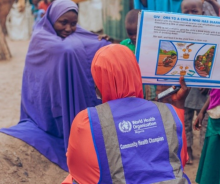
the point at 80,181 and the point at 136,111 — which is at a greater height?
the point at 136,111

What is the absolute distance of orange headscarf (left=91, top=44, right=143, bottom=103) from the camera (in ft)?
6.29

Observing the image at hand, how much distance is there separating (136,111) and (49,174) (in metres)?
1.83

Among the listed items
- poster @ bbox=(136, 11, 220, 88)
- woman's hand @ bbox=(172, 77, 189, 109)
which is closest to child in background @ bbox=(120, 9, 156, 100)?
woman's hand @ bbox=(172, 77, 189, 109)

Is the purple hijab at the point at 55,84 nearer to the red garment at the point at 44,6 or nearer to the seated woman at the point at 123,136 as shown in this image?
the seated woman at the point at 123,136

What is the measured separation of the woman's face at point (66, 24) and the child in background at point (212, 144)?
1.44 metres

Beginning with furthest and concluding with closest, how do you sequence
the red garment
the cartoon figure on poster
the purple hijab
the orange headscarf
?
the red garment → the purple hijab → the cartoon figure on poster → the orange headscarf

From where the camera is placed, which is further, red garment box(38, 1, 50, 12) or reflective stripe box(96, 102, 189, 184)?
red garment box(38, 1, 50, 12)

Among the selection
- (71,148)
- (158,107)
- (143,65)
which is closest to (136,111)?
(158,107)

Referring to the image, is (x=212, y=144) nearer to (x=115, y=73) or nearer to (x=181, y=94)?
(x=181, y=94)

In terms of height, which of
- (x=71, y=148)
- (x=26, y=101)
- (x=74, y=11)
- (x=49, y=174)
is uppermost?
(x=74, y=11)

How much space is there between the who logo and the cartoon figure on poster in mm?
710

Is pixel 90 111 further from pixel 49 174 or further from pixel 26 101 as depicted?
pixel 26 101

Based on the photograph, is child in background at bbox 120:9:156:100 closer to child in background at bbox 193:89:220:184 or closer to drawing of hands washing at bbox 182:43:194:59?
child in background at bbox 193:89:220:184

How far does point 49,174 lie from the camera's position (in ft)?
11.2
